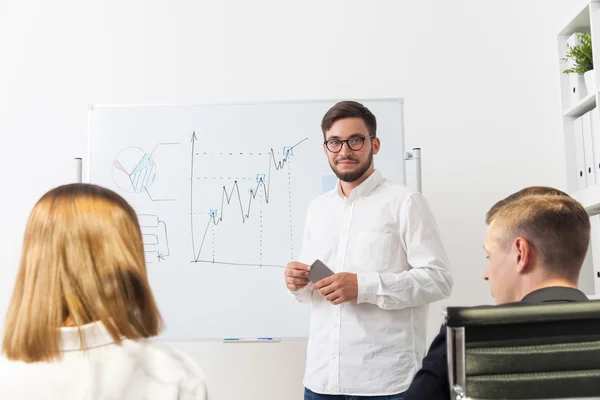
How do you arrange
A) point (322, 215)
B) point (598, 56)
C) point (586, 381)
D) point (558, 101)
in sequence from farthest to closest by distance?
1. point (558, 101)
2. point (598, 56)
3. point (322, 215)
4. point (586, 381)

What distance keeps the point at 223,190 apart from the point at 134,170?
0.39 metres

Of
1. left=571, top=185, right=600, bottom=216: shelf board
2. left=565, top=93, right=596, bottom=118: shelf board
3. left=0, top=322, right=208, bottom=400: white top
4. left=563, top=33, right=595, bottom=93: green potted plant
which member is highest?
left=563, top=33, right=595, bottom=93: green potted plant

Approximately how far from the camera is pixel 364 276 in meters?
2.28

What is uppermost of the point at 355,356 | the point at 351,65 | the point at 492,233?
the point at 351,65

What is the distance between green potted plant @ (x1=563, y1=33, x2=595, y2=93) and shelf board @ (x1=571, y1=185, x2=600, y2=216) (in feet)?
1.38

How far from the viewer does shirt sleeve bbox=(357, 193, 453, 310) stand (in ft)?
7.45

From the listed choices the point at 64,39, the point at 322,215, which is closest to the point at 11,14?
the point at 64,39

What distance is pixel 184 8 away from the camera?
348 centimetres

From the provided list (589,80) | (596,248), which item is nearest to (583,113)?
(589,80)

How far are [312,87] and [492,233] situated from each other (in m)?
2.04

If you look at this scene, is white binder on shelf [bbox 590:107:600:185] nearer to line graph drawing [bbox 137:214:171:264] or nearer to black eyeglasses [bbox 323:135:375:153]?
black eyeglasses [bbox 323:135:375:153]

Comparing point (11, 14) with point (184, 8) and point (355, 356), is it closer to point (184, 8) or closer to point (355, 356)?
point (184, 8)

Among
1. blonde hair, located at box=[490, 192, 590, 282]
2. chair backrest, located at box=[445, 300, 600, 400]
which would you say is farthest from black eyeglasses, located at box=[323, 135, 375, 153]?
chair backrest, located at box=[445, 300, 600, 400]

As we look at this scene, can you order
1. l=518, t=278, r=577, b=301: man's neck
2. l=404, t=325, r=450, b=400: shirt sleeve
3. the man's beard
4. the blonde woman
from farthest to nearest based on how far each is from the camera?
the man's beard, l=518, t=278, r=577, b=301: man's neck, l=404, t=325, r=450, b=400: shirt sleeve, the blonde woman
